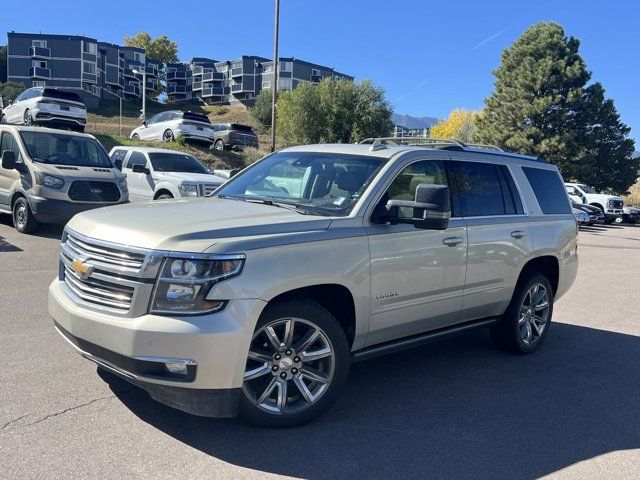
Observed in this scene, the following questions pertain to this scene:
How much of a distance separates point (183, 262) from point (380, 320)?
1.58 meters

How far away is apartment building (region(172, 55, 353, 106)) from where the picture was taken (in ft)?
308

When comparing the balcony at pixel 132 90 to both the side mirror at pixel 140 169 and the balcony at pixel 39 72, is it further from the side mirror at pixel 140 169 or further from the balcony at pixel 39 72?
the side mirror at pixel 140 169

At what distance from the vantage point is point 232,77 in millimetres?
102625

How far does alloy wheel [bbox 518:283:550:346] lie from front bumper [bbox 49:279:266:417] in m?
3.33

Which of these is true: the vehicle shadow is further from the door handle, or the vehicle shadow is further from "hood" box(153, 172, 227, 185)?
"hood" box(153, 172, 227, 185)

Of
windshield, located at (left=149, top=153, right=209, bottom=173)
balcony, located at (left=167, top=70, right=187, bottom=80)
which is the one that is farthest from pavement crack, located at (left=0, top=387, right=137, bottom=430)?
balcony, located at (left=167, top=70, right=187, bottom=80)

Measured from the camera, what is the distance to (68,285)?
388 cm

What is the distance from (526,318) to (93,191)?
27.2 ft

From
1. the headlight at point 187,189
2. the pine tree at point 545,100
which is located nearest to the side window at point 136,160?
the headlight at point 187,189

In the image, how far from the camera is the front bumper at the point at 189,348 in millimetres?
3201

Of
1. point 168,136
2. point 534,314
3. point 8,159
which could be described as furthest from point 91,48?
point 534,314

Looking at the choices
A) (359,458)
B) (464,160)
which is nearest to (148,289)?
(359,458)

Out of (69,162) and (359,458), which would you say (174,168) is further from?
(359,458)

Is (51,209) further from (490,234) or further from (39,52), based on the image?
(39,52)
